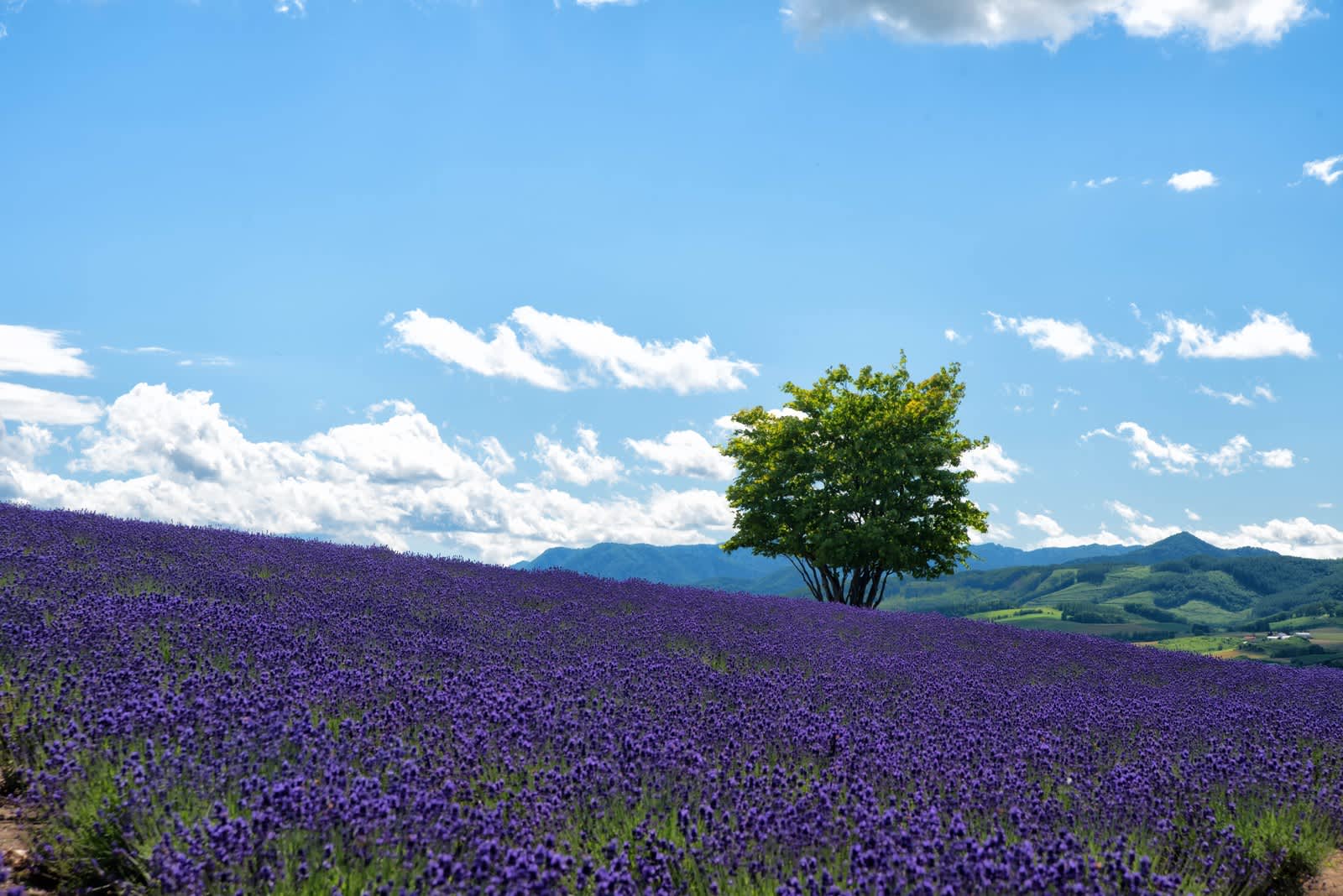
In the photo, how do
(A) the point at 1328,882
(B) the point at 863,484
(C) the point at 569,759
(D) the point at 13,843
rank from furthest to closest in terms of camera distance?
(B) the point at 863,484 → (A) the point at 1328,882 → (C) the point at 569,759 → (D) the point at 13,843

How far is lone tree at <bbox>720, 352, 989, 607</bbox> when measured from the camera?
75.0ft

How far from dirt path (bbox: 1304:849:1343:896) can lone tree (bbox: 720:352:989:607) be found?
636 inches

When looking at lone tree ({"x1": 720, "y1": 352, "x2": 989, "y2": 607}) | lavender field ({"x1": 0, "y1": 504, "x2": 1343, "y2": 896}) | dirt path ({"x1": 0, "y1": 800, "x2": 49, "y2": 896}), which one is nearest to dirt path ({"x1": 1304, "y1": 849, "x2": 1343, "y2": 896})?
lavender field ({"x1": 0, "y1": 504, "x2": 1343, "y2": 896})

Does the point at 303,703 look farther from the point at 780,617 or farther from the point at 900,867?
the point at 780,617

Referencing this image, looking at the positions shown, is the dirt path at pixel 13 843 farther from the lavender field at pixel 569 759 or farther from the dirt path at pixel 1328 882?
the dirt path at pixel 1328 882

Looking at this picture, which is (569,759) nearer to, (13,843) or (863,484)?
(13,843)

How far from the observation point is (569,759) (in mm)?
4504

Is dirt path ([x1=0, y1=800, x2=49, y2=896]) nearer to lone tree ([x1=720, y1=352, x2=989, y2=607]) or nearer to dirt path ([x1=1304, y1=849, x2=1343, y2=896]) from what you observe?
dirt path ([x1=1304, y1=849, x2=1343, y2=896])

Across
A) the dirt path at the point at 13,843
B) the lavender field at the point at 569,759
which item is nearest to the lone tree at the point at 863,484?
the lavender field at the point at 569,759

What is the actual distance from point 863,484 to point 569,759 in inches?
774

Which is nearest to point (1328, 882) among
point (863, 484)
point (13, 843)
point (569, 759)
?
point (569, 759)

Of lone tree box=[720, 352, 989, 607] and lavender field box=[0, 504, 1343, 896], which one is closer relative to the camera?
lavender field box=[0, 504, 1343, 896]

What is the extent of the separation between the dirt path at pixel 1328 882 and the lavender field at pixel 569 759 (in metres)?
0.19

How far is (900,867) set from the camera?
11.4ft
